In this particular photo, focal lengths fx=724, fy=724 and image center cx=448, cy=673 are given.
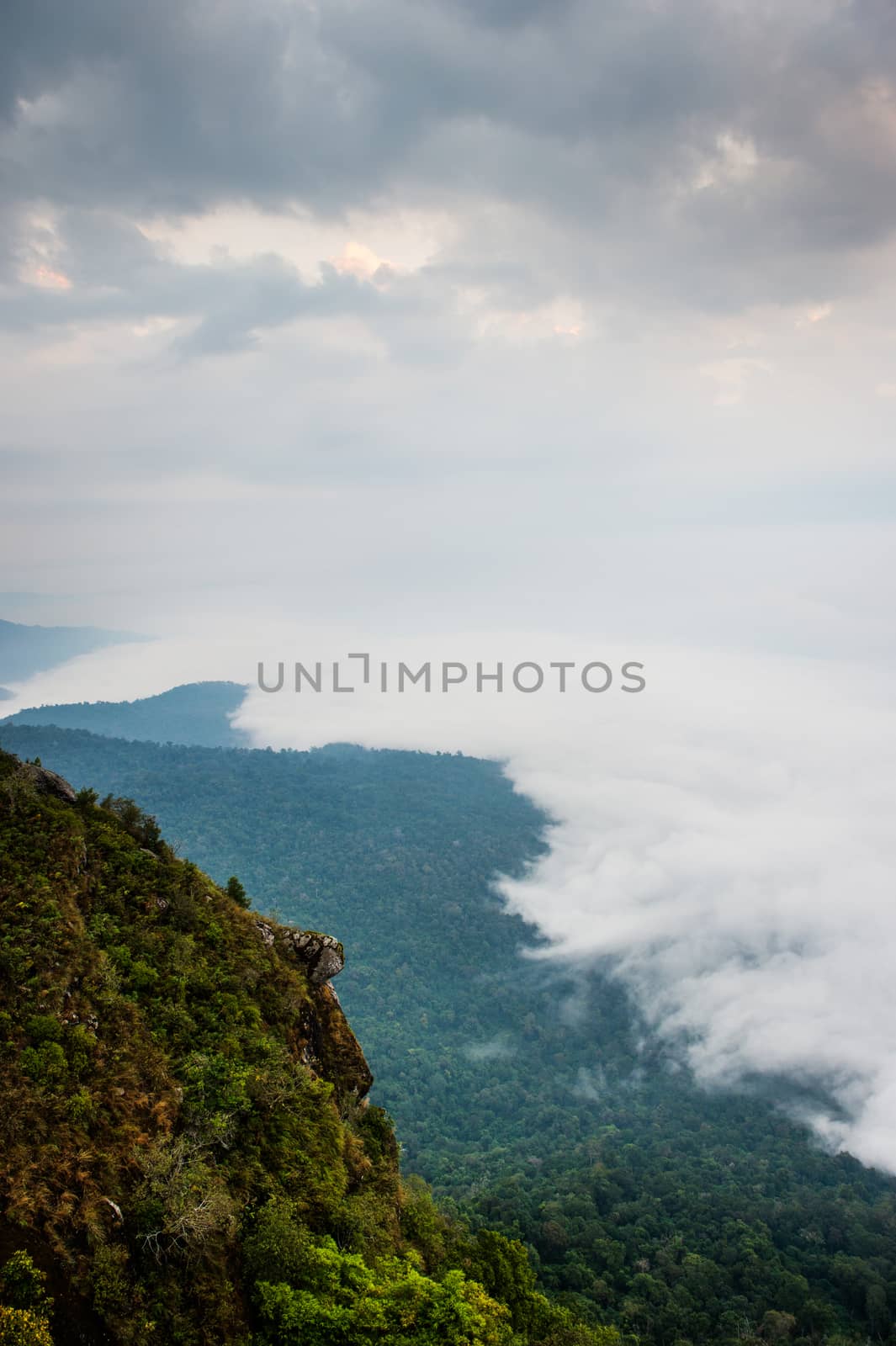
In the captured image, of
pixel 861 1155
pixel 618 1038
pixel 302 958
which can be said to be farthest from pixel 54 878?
pixel 618 1038

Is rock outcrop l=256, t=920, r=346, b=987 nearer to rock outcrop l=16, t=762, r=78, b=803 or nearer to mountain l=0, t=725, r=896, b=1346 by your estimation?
rock outcrop l=16, t=762, r=78, b=803

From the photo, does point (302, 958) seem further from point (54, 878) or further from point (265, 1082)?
point (54, 878)

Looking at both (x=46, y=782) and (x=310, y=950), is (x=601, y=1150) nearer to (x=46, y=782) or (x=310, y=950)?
(x=310, y=950)

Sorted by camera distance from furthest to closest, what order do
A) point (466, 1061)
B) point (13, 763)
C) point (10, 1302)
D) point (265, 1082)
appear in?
point (466, 1061)
point (13, 763)
point (265, 1082)
point (10, 1302)

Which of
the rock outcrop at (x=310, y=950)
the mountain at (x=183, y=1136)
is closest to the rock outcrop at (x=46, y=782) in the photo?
the mountain at (x=183, y=1136)

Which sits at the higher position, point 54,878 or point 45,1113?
point 54,878

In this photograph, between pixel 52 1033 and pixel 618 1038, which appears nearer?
pixel 52 1033

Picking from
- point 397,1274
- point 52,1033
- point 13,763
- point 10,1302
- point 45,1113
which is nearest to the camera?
point 10,1302

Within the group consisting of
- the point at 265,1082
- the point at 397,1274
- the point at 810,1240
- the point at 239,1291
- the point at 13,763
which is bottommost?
the point at 810,1240
